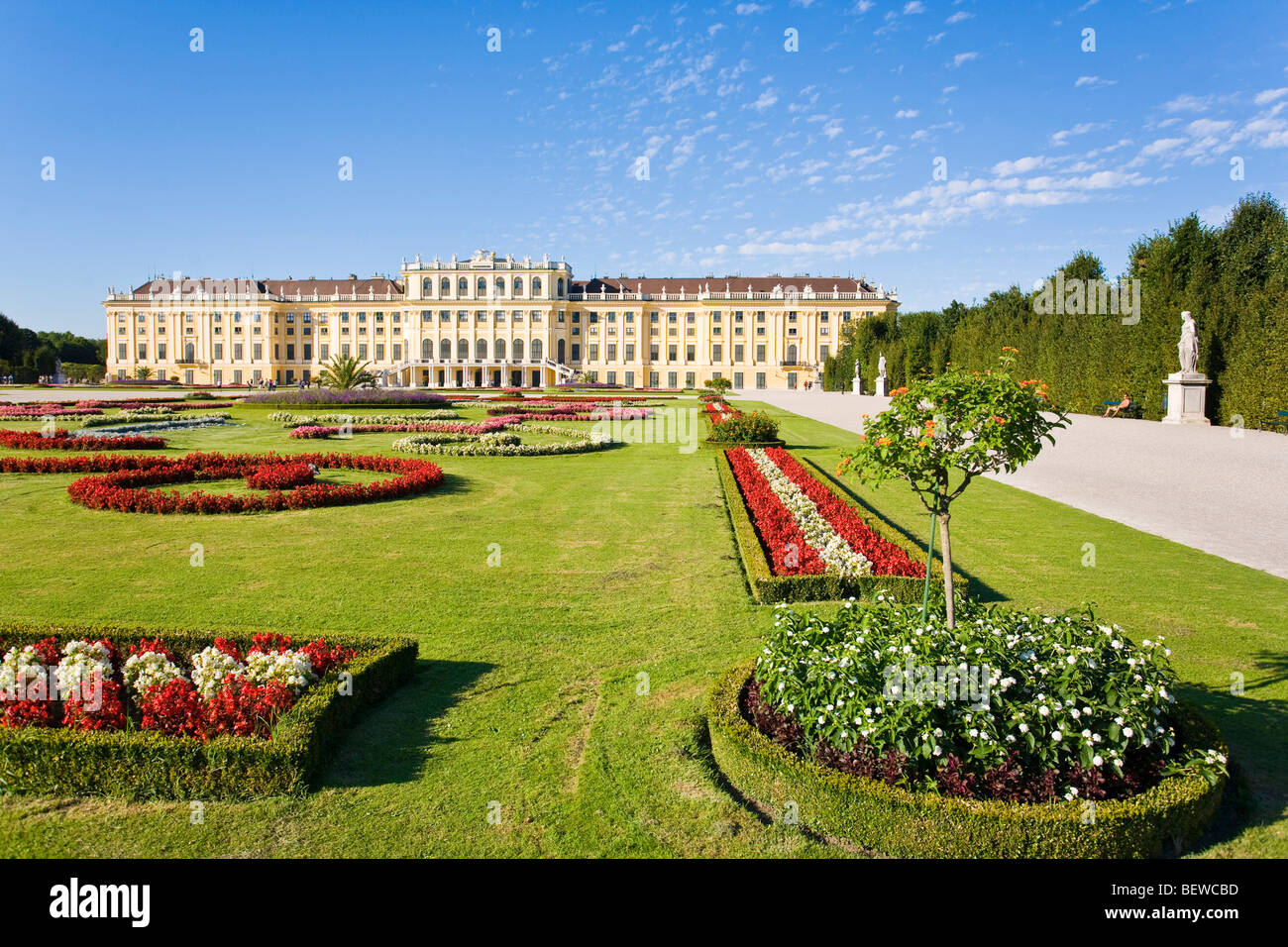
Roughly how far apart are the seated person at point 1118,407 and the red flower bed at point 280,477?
25.5 meters

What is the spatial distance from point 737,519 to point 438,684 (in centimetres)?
506

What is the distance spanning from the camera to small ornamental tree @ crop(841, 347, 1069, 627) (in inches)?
159

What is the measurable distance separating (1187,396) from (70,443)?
29050 mm

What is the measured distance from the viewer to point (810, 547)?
7.89 metres

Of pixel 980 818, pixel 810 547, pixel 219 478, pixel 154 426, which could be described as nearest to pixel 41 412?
pixel 154 426

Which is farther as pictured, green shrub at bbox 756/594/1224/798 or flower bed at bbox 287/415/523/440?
flower bed at bbox 287/415/523/440

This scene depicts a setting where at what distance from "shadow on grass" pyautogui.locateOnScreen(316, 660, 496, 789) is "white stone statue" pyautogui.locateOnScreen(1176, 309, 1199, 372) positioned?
2495 cm

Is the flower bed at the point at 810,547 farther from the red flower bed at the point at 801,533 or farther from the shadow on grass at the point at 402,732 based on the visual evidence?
the shadow on grass at the point at 402,732

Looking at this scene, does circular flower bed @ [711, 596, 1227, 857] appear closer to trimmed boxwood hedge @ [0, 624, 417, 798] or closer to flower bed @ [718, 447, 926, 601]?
trimmed boxwood hedge @ [0, 624, 417, 798]

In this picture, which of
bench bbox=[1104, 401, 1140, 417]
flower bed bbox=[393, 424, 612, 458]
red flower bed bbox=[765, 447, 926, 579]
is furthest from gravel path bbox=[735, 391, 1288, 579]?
flower bed bbox=[393, 424, 612, 458]

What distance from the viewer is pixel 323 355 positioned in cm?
8525

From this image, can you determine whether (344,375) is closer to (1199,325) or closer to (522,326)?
(1199,325)
